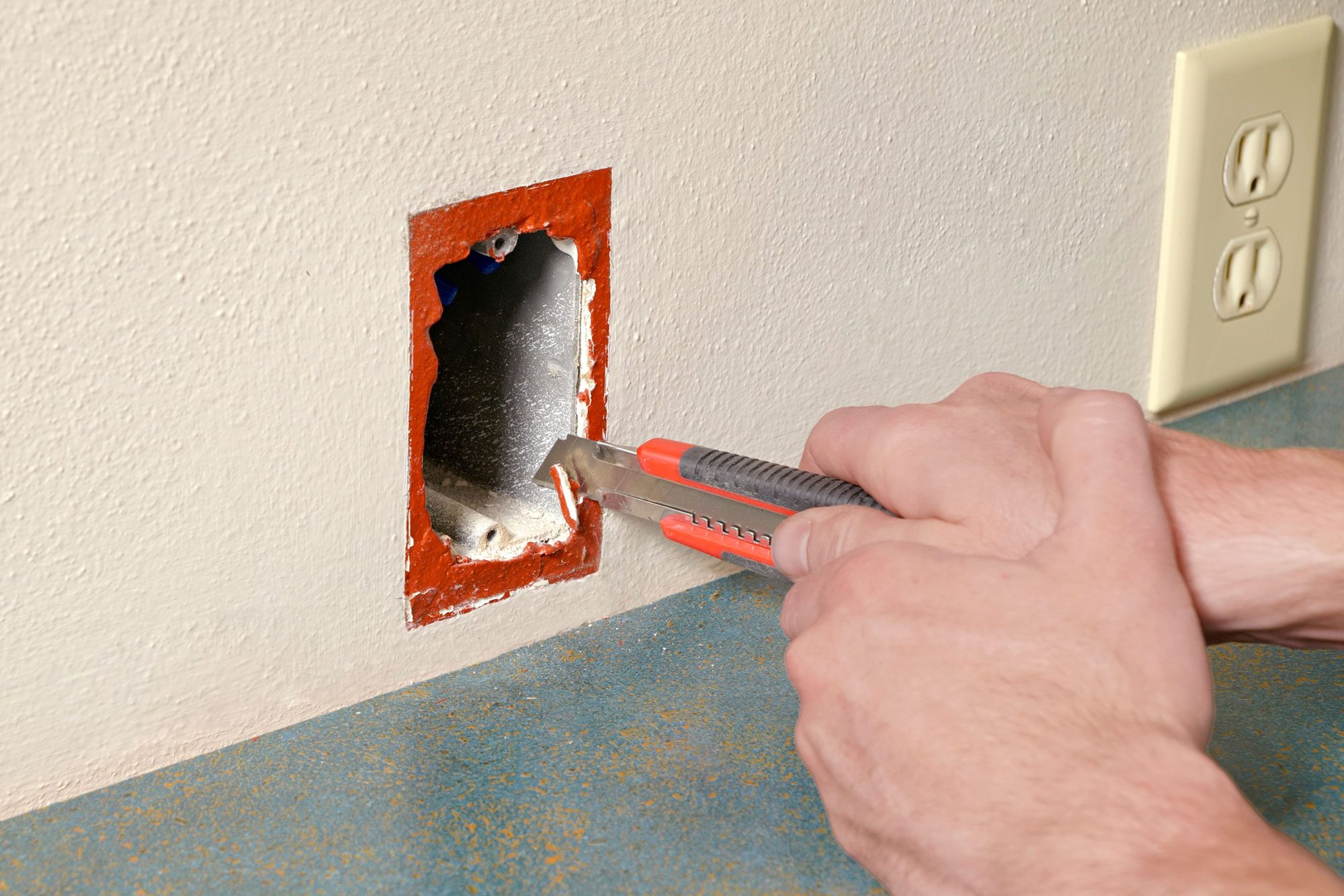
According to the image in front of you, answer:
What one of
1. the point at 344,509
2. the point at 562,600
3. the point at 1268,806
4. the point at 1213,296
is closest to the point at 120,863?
the point at 344,509

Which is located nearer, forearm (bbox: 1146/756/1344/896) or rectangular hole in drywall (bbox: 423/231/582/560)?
forearm (bbox: 1146/756/1344/896)

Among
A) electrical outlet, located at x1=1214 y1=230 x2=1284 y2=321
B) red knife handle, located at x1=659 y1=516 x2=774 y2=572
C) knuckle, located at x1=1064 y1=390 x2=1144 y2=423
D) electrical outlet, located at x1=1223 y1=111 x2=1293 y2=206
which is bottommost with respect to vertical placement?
red knife handle, located at x1=659 y1=516 x2=774 y2=572

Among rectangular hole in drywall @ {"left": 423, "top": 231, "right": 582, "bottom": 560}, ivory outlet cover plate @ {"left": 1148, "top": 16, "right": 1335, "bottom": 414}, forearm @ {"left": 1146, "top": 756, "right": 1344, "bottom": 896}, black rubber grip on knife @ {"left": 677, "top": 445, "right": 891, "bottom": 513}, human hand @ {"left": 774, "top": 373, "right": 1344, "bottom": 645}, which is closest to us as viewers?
forearm @ {"left": 1146, "top": 756, "right": 1344, "bottom": 896}

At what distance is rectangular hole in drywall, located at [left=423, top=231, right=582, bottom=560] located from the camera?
2.76 feet

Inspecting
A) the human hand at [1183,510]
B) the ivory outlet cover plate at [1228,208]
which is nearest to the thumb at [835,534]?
the human hand at [1183,510]

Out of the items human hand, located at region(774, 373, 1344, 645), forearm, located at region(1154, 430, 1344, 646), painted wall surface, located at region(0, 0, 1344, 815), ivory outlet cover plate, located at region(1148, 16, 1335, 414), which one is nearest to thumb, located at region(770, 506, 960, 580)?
human hand, located at region(774, 373, 1344, 645)

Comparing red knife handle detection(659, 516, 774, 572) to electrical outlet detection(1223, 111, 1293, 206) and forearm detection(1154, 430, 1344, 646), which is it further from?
electrical outlet detection(1223, 111, 1293, 206)

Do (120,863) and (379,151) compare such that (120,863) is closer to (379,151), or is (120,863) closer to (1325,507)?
(379,151)

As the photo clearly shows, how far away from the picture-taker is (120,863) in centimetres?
67

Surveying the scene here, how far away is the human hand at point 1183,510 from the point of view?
56cm

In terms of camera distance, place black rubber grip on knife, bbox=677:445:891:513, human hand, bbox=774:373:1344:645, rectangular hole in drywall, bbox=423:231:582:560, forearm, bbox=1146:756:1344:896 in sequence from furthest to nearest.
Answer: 1. rectangular hole in drywall, bbox=423:231:582:560
2. black rubber grip on knife, bbox=677:445:891:513
3. human hand, bbox=774:373:1344:645
4. forearm, bbox=1146:756:1344:896

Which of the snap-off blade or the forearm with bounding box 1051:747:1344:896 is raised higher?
the snap-off blade

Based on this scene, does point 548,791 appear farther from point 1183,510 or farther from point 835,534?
point 1183,510

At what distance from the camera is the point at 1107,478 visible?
0.51 m
